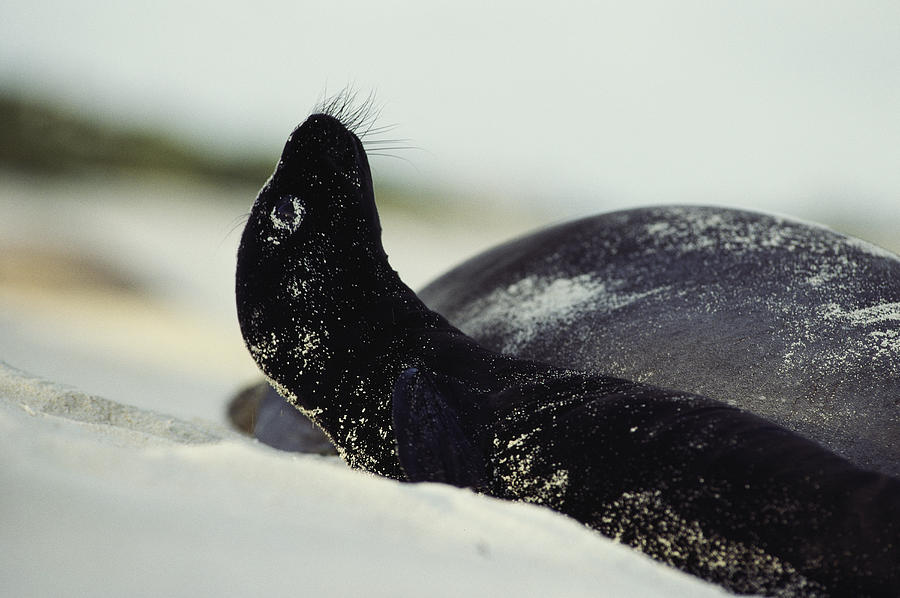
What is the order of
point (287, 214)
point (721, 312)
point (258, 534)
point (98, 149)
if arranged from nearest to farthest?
point (258, 534) → point (287, 214) → point (721, 312) → point (98, 149)

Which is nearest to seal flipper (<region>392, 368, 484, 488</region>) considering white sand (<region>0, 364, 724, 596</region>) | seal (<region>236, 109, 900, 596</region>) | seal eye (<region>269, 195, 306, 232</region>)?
seal (<region>236, 109, 900, 596</region>)

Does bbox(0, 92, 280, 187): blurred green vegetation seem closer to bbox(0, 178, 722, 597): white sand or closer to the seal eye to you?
the seal eye

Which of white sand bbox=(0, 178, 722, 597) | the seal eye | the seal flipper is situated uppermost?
the seal eye

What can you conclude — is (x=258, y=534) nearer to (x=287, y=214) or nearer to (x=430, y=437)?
(x=430, y=437)

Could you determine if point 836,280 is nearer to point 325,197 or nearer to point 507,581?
point 325,197

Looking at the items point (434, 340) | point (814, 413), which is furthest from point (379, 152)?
point (814, 413)

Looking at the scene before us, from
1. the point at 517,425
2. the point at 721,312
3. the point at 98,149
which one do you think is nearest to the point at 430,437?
the point at 517,425

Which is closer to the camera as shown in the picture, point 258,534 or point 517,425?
point 258,534
